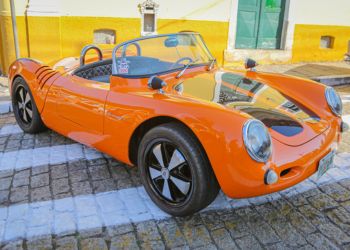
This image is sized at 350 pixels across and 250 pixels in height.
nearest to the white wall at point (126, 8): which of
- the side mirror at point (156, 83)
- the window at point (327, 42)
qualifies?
the window at point (327, 42)

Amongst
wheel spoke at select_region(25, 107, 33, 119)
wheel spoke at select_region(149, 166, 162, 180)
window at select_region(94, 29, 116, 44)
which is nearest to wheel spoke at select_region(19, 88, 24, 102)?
wheel spoke at select_region(25, 107, 33, 119)

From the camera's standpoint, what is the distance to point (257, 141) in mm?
2396

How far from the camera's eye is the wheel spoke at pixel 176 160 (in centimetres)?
265

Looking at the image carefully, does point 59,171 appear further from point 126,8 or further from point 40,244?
point 126,8

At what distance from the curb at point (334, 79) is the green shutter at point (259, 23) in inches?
77.9

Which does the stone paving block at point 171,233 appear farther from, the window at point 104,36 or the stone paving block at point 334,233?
the window at point 104,36

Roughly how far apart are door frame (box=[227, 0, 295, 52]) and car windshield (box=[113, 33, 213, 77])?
532 cm

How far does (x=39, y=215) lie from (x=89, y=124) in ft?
2.92

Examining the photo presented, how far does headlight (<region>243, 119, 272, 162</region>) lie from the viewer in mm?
2363

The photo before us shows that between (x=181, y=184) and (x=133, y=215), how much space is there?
47cm

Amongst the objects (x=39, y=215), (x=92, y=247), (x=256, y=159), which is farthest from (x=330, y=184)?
(x=39, y=215)

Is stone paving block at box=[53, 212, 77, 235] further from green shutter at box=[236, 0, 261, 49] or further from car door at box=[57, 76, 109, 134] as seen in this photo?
green shutter at box=[236, 0, 261, 49]

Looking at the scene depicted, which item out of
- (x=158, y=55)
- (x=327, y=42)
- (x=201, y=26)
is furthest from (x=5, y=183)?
(x=327, y=42)

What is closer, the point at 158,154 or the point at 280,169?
the point at 280,169
